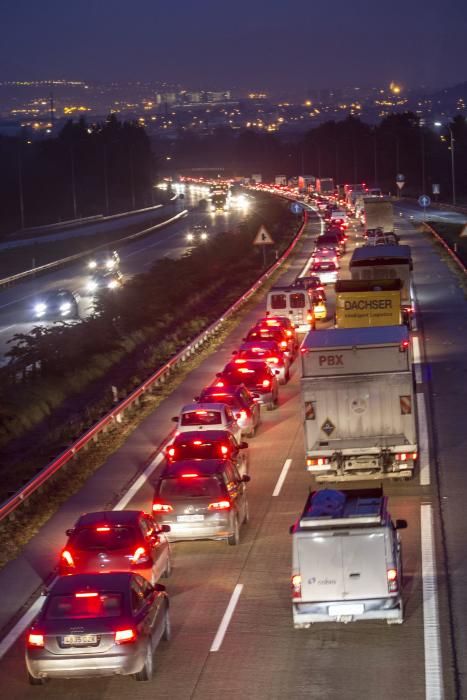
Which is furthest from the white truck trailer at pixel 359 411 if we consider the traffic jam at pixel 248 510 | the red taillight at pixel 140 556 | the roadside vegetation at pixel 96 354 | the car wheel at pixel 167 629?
the car wheel at pixel 167 629

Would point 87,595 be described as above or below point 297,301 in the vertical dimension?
above

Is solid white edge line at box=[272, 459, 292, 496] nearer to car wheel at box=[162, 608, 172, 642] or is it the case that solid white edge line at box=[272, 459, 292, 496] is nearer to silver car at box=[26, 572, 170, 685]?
A: car wheel at box=[162, 608, 172, 642]

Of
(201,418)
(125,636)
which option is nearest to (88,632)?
(125,636)

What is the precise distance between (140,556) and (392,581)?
398cm

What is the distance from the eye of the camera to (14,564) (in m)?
22.5

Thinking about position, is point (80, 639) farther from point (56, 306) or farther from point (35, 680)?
point (56, 306)

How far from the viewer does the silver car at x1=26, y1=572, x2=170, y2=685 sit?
607 inches

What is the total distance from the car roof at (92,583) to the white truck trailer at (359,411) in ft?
36.1

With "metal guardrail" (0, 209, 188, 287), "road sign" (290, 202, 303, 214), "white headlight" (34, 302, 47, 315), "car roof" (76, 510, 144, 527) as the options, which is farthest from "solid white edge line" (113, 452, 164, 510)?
"road sign" (290, 202, 303, 214)

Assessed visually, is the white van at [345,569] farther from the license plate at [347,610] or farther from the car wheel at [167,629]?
the car wheel at [167,629]

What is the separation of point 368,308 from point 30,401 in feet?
37.0

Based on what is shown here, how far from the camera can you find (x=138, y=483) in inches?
1117

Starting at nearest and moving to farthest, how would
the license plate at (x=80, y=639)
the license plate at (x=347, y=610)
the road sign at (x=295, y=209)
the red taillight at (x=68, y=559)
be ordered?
the license plate at (x=80, y=639)
the license plate at (x=347, y=610)
the red taillight at (x=68, y=559)
the road sign at (x=295, y=209)

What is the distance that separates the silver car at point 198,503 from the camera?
22.6 m
